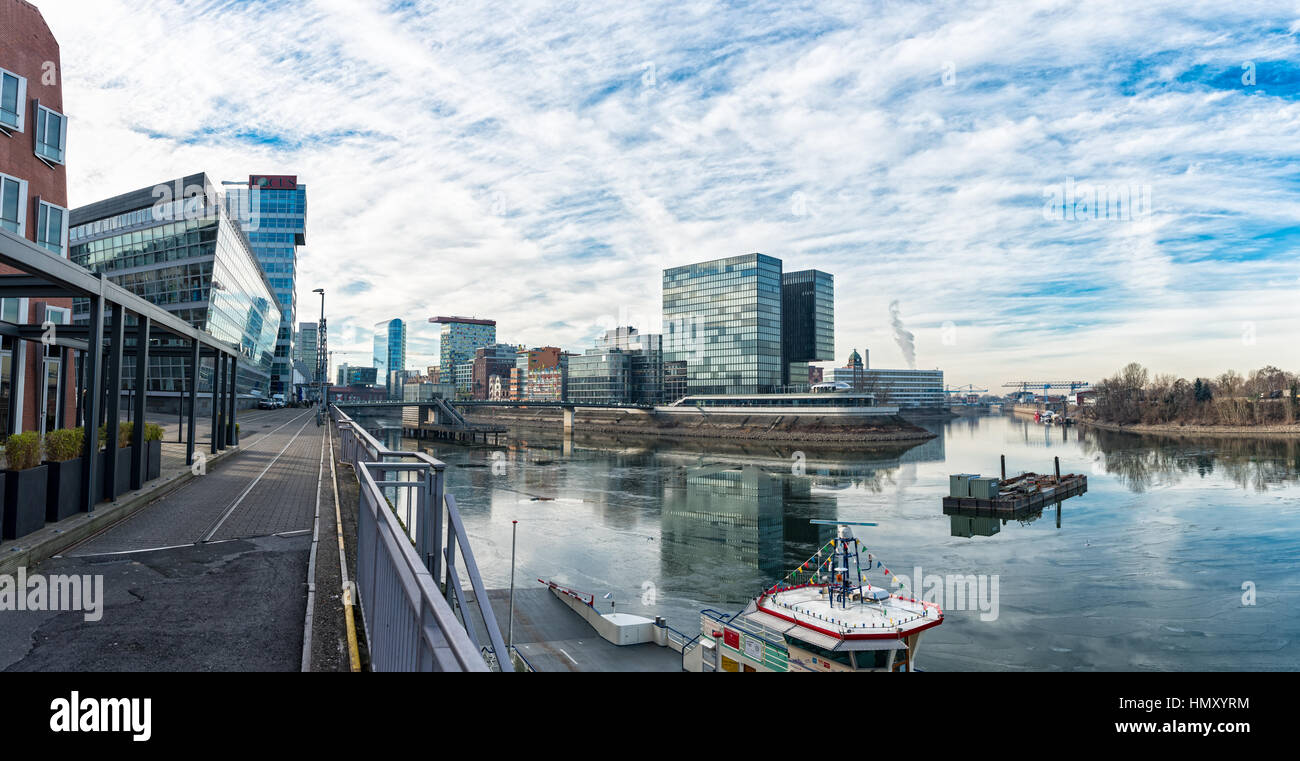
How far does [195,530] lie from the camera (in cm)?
1221

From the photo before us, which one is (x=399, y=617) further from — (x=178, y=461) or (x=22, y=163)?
(x=22, y=163)

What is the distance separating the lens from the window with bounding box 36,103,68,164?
975 inches

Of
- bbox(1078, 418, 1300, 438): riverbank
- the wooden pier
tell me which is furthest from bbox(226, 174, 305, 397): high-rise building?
bbox(1078, 418, 1300, 438): riverbank

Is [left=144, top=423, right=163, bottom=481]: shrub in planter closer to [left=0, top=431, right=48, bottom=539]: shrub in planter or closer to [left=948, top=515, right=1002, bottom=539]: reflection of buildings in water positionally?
[left=0, top=431, right=48, bottom=539]: shrub in planter

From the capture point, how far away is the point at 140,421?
1595 centimetres

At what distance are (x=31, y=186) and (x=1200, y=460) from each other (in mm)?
98278

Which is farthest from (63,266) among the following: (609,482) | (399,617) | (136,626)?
(609,482)

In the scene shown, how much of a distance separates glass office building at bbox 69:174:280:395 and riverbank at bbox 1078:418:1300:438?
498 ft

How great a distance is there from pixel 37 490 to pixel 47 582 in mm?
3397

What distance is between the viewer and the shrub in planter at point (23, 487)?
9.94 m

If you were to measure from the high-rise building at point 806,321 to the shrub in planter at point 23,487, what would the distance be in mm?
144792

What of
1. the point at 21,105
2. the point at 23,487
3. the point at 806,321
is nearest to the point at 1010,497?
the point at 23,487

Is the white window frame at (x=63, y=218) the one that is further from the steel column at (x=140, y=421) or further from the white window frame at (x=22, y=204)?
the steel column at (x=140, y=421)

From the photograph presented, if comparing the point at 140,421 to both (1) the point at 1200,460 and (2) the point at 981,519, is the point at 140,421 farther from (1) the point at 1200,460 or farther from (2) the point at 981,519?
(1) the point at 1200,460
